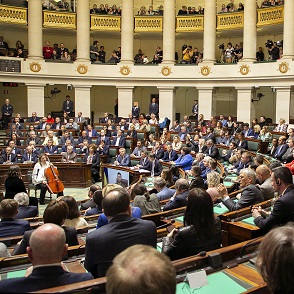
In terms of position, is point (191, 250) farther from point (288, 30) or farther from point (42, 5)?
point (42, 5)

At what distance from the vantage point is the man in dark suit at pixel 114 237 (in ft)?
9.32

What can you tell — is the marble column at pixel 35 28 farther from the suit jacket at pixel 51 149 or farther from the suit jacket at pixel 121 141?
the suit jacket at pixel 51 149

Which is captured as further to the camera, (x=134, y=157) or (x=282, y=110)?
(x=282, y=110)

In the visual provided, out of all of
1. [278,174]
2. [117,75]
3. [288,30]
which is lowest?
[278,174]

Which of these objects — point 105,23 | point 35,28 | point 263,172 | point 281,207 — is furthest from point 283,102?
point 281,207

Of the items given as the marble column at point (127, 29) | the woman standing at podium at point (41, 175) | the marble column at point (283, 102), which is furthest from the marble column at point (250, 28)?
the woman standing at podium at point (41, 175)

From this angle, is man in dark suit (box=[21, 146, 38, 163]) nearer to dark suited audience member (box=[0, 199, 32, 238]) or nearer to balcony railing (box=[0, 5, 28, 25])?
dark suited audience member (box=[0, 199, 32, 238])

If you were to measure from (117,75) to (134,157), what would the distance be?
989cm

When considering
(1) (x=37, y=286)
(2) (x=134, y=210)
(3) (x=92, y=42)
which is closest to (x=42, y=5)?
(3) (x=92, y=42)

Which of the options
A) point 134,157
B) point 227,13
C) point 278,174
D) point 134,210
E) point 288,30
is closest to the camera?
point 278,174

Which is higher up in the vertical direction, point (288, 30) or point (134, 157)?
point (288, 30)

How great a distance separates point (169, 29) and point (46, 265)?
1986 cm

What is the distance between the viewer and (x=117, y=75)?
20953mm

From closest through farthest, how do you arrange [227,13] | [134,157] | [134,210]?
1. [134,210]
2. [134,157]
3. [227,13]
